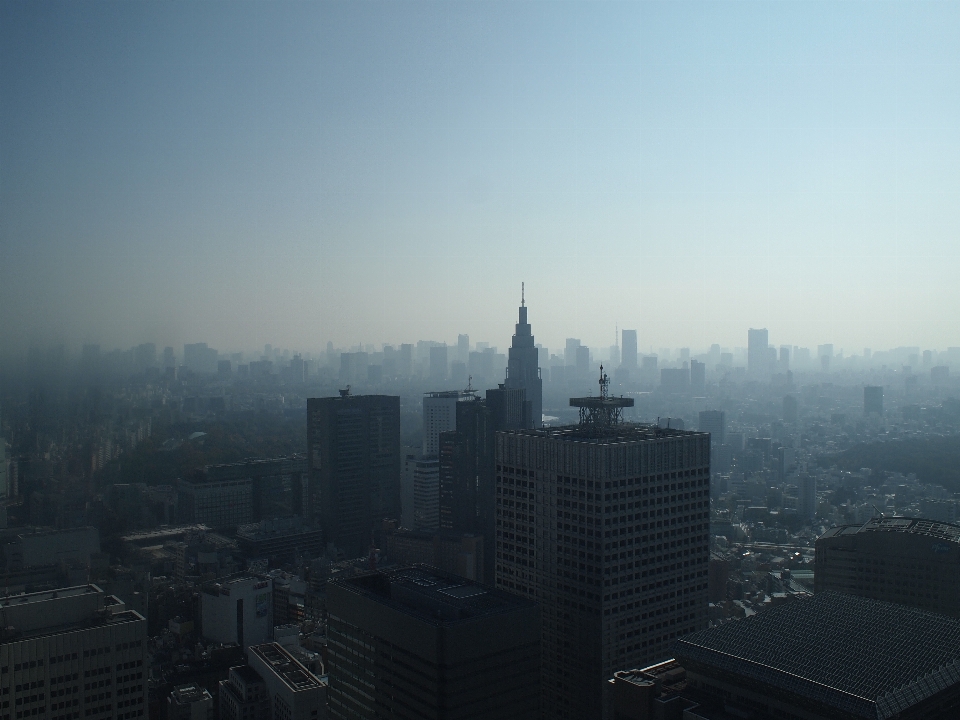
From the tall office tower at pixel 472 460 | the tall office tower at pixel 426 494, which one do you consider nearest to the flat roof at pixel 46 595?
the tall office tower at pixel 472 460

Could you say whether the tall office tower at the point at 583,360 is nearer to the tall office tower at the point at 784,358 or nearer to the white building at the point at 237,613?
the tall office tower at the point at 784,358

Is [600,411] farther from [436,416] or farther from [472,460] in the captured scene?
[436,416]

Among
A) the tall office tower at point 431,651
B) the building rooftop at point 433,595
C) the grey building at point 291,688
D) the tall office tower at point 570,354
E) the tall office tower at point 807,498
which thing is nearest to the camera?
the tall office tower at point 431,651

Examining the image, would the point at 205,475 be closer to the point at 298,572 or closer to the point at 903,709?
the point at 298,572

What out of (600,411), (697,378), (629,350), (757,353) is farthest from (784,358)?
(600,411)

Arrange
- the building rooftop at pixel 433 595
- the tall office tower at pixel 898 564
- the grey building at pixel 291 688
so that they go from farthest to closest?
the tall office tower at pixel 898 564 → the grey building at pixel 291 688 → the building rooftop at pixel 433 595

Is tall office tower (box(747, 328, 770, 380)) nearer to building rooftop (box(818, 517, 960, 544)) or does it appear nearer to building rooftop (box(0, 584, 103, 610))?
building rooftop (box(818, 517, 960, 544))

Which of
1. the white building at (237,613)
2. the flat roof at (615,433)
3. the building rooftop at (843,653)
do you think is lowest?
the white building at (237,613)

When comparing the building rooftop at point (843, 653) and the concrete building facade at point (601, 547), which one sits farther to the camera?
the concrete building facade at point (601, 547)
